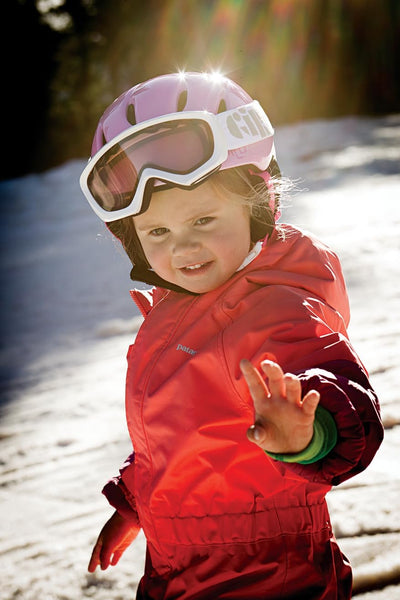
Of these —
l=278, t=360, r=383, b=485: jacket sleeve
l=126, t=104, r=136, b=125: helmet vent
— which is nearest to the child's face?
l=126, t=104, r=136, b=125: helmet vent

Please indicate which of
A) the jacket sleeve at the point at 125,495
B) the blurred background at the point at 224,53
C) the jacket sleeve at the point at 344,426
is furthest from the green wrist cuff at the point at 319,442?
the blurred background at the point at 224,53

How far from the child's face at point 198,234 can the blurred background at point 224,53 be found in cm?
1016

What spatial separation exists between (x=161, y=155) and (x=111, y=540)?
3.28 feet

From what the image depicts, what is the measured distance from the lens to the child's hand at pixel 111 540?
5.90 feet

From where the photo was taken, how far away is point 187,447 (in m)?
1.39

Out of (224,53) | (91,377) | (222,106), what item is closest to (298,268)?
(222,106)

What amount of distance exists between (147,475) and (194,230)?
0.55 m

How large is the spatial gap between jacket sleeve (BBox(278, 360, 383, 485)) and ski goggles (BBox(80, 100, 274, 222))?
548mm

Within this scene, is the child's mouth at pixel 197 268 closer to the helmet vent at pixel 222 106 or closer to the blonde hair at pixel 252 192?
the blonde hair at pixel 252 192

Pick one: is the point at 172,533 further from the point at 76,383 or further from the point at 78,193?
the point at 78,193

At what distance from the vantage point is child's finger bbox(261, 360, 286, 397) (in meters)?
1.00

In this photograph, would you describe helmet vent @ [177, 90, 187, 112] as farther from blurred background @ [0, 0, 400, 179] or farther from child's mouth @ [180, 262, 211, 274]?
blurred background @ [0, 0, 400, 179]

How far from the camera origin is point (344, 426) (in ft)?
3.48

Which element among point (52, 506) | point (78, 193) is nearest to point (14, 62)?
point (78, 193)
